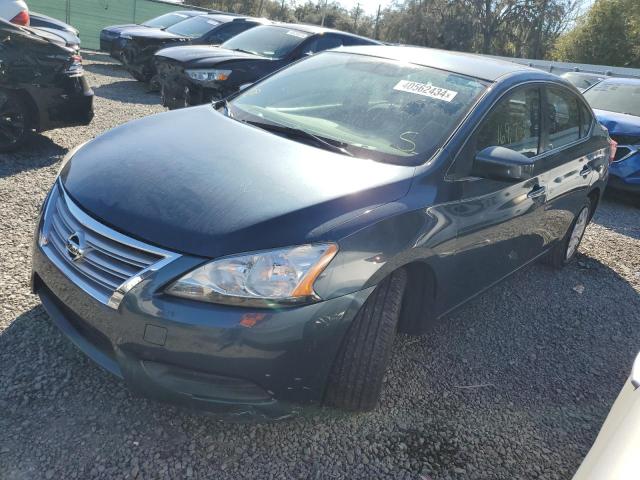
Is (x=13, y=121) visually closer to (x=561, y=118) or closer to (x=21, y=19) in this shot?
(x=21, y=19)

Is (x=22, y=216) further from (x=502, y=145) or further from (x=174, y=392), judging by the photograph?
(x=502, y=145)

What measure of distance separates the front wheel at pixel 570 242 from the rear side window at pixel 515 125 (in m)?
1.37

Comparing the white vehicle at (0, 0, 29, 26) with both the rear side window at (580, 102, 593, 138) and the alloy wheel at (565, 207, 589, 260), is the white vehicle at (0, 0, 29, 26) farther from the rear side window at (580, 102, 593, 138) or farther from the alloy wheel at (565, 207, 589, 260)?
the alloy wheel at (565, 207, 589, 260)

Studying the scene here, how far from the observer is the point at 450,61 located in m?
3.41

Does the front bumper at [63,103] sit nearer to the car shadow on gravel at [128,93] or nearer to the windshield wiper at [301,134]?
the windshield wiper at [301,134]

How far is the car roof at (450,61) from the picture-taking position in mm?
3268

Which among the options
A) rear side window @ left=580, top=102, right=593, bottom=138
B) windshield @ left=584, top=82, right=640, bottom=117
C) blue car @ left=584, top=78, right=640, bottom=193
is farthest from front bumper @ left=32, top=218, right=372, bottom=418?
windshield @ left=584, top=82, right=640, bottom=117

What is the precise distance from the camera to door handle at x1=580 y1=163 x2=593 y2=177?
4215 millimetres

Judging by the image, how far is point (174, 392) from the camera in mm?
2014

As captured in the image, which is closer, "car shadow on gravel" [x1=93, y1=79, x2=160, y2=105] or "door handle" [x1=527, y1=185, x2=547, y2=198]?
"door handle" [x1=527, y1=185, x2=547, y2=198]

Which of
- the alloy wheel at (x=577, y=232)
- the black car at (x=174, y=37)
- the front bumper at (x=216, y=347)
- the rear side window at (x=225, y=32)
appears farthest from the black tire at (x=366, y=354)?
the rear side window at (x=225, y=32)

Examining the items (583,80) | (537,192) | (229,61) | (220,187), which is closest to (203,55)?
(229,61)

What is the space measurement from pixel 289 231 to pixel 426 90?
1516 millimetres

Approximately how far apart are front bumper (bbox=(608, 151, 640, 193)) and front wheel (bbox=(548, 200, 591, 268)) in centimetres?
255
